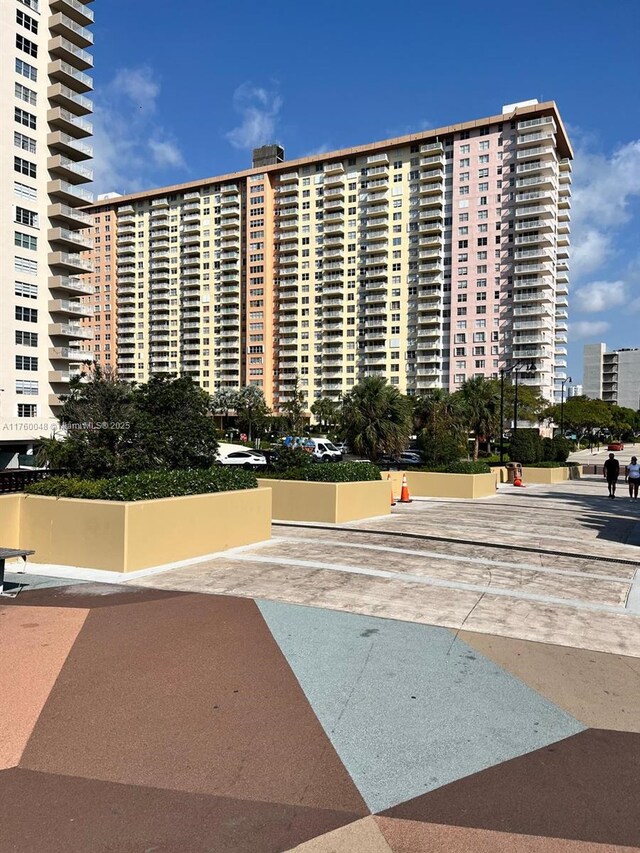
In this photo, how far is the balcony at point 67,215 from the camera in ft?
193

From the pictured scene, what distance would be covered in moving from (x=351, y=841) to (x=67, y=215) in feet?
217

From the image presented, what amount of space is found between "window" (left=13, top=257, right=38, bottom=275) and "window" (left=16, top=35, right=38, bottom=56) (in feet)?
65.2

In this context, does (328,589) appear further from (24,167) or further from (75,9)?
(75,9)

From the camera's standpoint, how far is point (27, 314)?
57156 mm

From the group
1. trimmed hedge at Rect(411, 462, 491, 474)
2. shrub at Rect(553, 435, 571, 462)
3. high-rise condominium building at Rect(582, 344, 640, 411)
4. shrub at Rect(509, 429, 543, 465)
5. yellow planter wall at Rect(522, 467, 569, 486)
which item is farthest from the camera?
high-rise condominium building at Rect(582, 344, 640, 411)

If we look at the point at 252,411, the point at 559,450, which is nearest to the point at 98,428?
the point at 559,450

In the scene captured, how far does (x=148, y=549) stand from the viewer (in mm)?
9461

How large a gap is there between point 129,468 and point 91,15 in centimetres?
7010

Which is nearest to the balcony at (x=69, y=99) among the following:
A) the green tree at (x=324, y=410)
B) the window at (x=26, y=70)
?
the window at (x=26, y=70)

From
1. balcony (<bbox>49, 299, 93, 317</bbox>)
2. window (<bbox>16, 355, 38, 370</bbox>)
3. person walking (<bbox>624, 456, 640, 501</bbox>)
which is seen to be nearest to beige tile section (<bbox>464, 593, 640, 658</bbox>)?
person walking (<bbox>624, 456, 640, 501</bbox>)

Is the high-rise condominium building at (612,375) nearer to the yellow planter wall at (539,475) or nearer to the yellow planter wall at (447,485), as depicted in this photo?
the yellow planter wall at (539,475)

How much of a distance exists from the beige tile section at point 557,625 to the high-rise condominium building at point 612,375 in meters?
184

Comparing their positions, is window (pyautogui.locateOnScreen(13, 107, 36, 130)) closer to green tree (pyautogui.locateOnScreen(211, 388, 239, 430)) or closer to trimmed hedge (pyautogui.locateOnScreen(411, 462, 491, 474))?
green tree (pyautogui.locateOnScreen(211, 388, 239, 430))

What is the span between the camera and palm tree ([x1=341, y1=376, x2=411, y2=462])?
25141 mm
